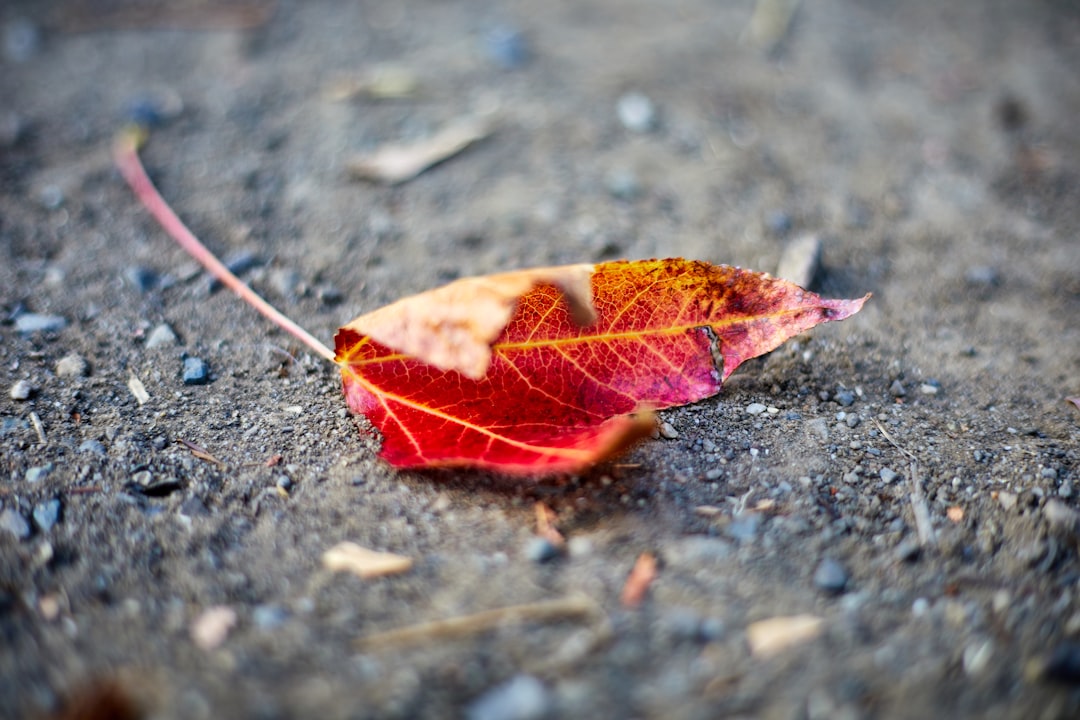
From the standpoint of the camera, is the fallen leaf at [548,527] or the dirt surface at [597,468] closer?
the dirt surface at [597,468]

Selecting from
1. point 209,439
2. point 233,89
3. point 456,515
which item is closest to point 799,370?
point 456,515

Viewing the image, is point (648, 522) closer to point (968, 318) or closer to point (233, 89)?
point (968, 318)

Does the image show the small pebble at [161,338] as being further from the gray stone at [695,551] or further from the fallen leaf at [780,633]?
the fallen leaf at [780,633]

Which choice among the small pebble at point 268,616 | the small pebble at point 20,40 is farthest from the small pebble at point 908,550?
the small pebble at point 20,40

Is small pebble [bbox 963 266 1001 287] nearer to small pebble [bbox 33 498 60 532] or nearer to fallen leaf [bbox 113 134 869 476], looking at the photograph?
fallen leaf [bbox 113 134 869 476]

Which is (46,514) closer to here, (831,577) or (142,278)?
(142,278)

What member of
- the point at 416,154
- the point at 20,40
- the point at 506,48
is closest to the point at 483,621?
the point at 416,154
